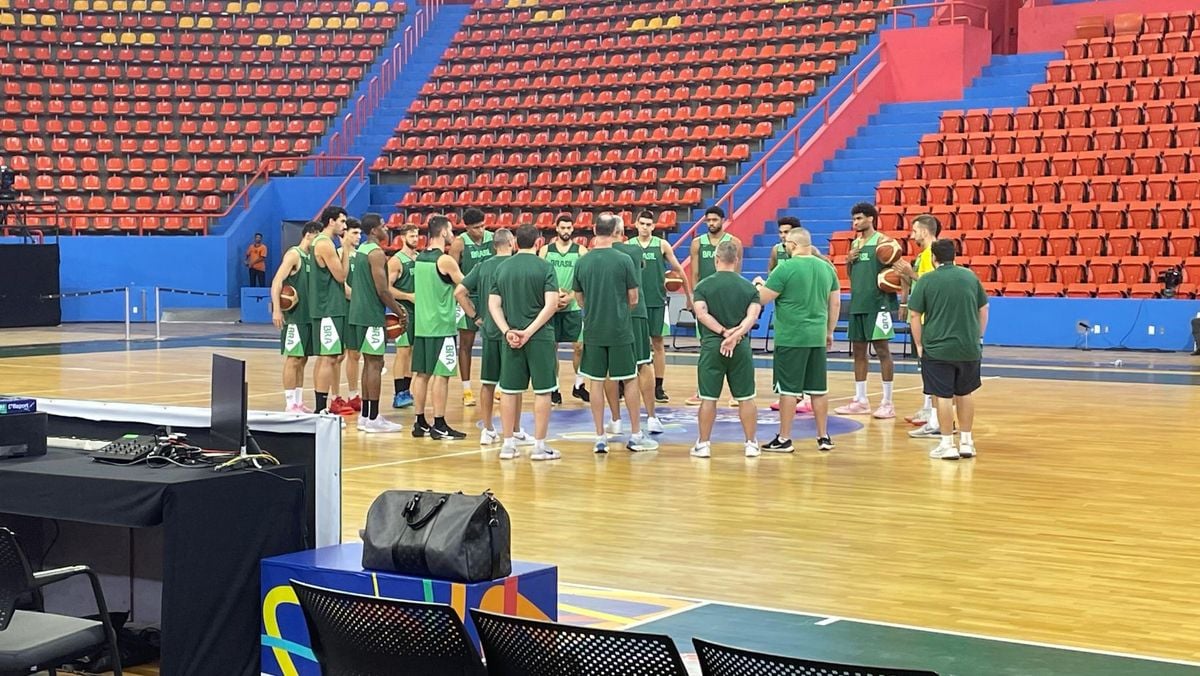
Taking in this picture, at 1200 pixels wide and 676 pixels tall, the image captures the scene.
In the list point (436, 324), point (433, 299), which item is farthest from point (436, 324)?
point (433, 299)

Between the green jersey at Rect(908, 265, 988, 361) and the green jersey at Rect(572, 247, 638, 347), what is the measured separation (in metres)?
2.03

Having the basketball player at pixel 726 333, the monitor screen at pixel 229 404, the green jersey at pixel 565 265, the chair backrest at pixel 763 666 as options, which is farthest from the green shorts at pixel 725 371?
the chair backrest at pixel 763 666

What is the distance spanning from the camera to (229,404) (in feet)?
17.1

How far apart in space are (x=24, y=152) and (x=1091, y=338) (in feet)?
61.0

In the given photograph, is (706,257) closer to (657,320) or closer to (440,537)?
(657,320)

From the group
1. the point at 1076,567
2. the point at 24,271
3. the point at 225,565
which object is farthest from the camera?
the point at 24,271

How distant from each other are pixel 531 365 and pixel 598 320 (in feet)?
1.89

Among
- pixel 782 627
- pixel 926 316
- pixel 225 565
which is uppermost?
pixel 926 316

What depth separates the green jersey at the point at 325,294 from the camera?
12.1m

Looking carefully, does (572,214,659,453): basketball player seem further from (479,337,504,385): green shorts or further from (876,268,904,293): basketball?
(876,268,904,293): basketball

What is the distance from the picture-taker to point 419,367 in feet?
37.5

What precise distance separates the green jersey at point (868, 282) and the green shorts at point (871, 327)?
0.14 ft

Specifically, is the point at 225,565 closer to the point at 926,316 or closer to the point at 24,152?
the point at 926,316

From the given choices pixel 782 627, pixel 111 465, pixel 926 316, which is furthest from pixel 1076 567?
pixel 111 465
